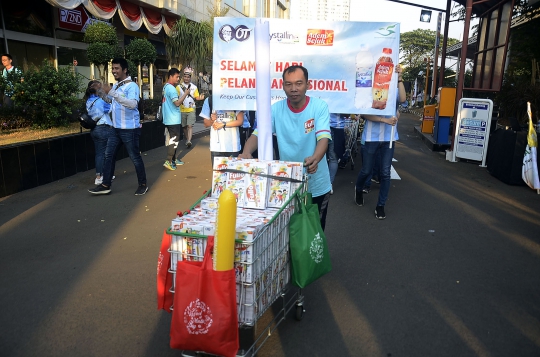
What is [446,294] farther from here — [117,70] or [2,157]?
[2,157]

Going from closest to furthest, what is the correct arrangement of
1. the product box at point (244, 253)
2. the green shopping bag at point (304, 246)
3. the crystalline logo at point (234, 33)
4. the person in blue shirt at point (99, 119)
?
the product box at point (244, 253) < the green shopping bag at point (304, 246) < the crystalline logo at point (234, 33) < the person in blue shirt at point (99, 119)

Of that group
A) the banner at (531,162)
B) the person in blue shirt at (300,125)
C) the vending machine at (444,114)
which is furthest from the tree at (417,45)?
the person in blue shirt at (300,125)

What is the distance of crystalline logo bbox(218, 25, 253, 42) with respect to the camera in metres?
5.66

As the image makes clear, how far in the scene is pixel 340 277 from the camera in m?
4.50

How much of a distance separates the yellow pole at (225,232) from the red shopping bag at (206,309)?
56 millimetres

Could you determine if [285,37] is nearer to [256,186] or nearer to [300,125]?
[300,125]

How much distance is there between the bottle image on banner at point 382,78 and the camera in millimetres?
5746

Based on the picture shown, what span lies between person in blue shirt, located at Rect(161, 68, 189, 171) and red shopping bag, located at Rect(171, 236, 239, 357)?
7.26m

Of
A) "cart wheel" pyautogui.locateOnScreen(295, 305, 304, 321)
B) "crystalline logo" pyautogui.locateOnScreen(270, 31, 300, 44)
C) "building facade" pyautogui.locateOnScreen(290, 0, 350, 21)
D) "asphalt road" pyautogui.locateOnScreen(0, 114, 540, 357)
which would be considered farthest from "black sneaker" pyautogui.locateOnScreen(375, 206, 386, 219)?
"building facade" pyautogui.locateOnScreen(290, 0, 350, 21)

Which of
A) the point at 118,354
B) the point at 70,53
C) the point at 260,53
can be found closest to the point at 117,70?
the point at 260,53

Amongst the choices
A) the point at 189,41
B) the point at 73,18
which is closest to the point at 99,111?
the point at 73,18

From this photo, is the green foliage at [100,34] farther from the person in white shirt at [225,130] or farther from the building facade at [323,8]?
the building facade at [323,8]

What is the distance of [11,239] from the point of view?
5465 millimetres

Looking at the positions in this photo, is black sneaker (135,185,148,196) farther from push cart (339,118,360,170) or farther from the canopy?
the canopy
